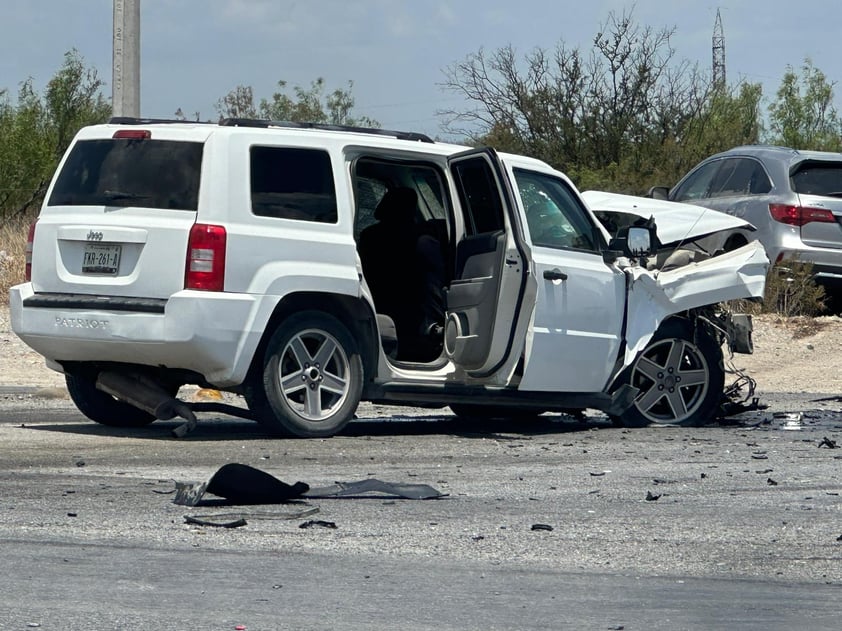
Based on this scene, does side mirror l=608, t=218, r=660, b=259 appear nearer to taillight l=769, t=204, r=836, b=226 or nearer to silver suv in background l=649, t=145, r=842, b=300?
silver suv in background l=649, t=145, r=842, b=300

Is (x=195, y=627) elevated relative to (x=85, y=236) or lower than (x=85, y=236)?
lower

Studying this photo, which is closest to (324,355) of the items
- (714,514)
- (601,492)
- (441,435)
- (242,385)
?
(242,385)

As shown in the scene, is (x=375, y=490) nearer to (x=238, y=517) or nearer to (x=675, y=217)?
(x=238, y=517)

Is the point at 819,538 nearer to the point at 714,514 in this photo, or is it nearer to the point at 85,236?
the point at 714,514

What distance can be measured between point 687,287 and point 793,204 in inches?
207

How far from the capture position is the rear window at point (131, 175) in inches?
383

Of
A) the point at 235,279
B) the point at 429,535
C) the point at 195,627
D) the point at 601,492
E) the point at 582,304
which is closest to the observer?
the point at 195,627

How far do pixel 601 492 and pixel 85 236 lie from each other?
369 cm

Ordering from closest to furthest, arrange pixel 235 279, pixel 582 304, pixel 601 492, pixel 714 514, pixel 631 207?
pixel 714 514 → pixel 601 492 → pixel 235 279 → pixel 582 304 → pixel 631 207

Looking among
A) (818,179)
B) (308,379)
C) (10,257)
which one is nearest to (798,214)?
(818,179)

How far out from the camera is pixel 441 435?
11.1 meters

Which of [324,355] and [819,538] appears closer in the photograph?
[819,538]

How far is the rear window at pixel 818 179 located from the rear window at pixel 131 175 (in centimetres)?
868

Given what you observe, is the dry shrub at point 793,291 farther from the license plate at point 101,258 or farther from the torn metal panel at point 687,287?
the license plate at point 101,258
